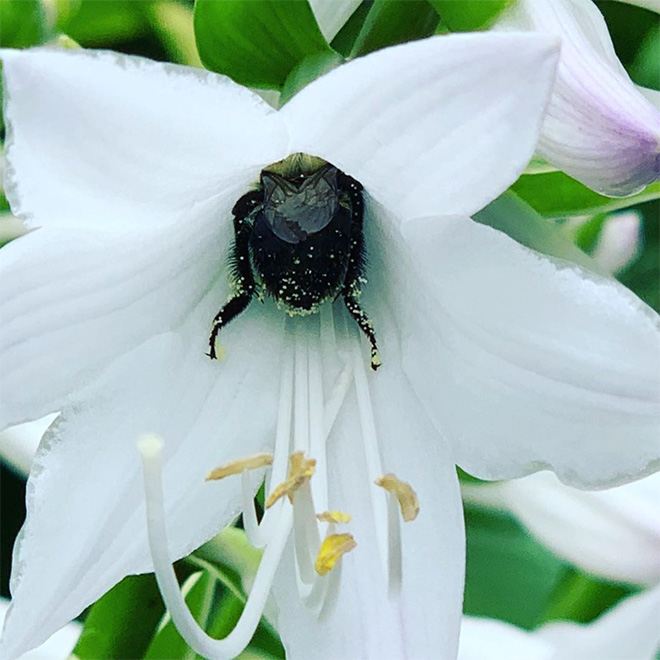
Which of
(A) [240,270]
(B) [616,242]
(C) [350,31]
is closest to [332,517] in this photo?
(A) [240,270]

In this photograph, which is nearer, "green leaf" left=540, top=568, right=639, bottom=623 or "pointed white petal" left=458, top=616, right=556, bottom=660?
"pointed white petal" left=458, top=616, right=556, bottom=660

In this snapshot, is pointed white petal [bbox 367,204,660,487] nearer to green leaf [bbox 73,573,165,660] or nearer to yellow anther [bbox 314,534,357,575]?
yellow anther [bbox 314,534,357,575]

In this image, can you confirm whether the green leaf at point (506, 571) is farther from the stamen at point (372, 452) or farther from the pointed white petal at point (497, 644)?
the stamen at point (372, 452)

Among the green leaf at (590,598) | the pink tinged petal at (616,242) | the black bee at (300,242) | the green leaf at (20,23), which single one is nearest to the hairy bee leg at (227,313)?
the black bee at (300,242)

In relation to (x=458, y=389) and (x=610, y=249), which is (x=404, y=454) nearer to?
(x=458, y=389)

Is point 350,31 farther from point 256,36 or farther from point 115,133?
point 115,133

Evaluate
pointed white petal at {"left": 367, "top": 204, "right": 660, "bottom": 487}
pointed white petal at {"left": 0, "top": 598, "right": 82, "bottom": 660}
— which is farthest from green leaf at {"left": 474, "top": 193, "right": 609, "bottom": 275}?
pointed white petal at {"left": 0, "top": 598, "right": 82, "bottom": 660}
